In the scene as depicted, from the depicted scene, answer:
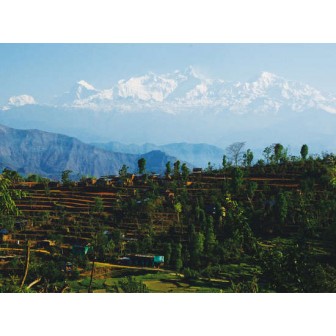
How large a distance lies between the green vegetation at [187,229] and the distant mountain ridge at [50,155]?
4.42 ft

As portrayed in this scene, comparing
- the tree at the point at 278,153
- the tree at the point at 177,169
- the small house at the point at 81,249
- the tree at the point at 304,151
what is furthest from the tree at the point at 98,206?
the tree at the point at 304,151

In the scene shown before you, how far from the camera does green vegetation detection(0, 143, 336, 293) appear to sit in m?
6.65

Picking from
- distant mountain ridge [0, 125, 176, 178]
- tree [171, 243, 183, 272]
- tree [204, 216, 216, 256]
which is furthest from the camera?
distant mountain ridge [0, 125, 176, 178]

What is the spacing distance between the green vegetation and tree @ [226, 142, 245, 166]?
0.03 m

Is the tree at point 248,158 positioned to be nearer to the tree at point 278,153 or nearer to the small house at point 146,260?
the tree at point 278,153

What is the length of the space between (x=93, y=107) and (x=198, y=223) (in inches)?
121

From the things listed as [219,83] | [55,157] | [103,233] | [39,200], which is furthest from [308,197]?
[55,157]

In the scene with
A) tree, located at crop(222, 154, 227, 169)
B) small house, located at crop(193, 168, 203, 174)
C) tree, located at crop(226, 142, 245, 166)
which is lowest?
small house, located at crop(193, 168, 203, 174)

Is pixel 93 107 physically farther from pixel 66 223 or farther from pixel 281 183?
pixel 281 183

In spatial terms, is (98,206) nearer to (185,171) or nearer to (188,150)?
(185,171)

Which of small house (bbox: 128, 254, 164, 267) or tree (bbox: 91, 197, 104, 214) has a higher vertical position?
tree (bbox: 91, 197, 104, 214)

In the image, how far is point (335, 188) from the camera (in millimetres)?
9188

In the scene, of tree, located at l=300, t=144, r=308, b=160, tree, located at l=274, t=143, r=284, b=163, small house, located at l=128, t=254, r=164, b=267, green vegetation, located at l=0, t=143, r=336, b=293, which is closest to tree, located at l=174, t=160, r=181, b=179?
green vegetation, located at l=0, t=143, r=336, b=293

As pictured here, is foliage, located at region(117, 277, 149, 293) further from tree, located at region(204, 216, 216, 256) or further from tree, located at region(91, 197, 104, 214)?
tree, located at region(91, 197, 104, 214)
